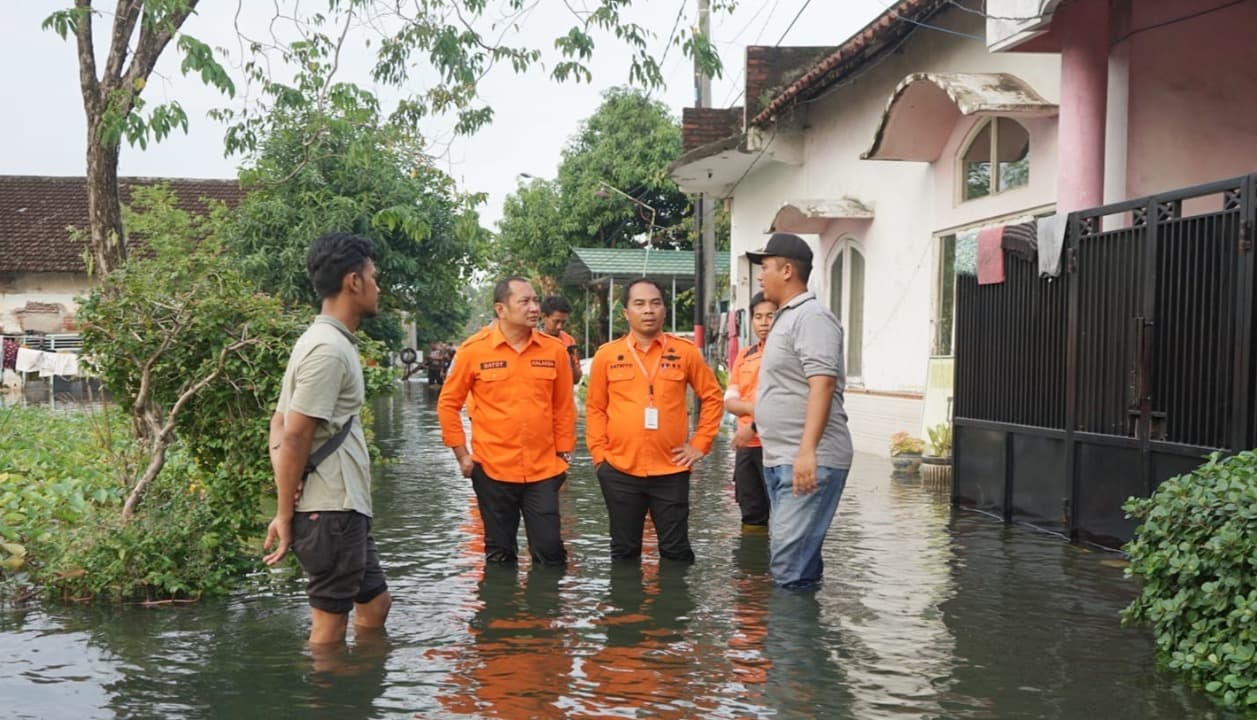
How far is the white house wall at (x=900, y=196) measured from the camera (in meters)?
13.8

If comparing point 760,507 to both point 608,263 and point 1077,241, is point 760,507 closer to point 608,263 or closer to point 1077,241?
point 1077,241

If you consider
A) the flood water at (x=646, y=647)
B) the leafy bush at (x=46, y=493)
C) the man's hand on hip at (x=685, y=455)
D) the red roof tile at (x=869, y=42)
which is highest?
the red roof tile at (x=869, y=42)

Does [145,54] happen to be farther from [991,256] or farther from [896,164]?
[896,164]

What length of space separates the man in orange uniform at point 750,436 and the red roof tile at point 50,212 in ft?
106

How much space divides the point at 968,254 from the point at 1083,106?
4.96 feet

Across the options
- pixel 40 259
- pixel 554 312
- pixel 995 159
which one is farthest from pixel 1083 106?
pixel 40 259

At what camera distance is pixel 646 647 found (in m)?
6.41

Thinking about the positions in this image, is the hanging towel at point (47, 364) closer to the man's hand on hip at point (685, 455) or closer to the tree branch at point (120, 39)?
the tree branch at point (120, 39)

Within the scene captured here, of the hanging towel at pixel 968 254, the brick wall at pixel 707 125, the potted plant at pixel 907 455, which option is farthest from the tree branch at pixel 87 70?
the brick wall at pixel 707 125

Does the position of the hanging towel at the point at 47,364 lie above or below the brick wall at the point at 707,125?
below

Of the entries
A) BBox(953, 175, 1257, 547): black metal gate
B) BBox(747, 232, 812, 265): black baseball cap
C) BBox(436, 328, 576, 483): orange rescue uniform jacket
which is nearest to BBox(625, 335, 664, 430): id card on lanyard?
BBox(436, 328, 576, 483): orange rescue uniform jacket

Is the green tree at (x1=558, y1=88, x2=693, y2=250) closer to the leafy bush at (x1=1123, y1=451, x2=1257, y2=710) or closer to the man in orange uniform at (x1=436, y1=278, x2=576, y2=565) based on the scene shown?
the man in orange uniform at (x1=436, y1=278, x2=576, y2=565)

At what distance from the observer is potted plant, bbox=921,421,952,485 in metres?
13.9

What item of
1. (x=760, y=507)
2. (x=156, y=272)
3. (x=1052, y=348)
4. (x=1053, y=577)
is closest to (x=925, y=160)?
(x=1052, y=348)
